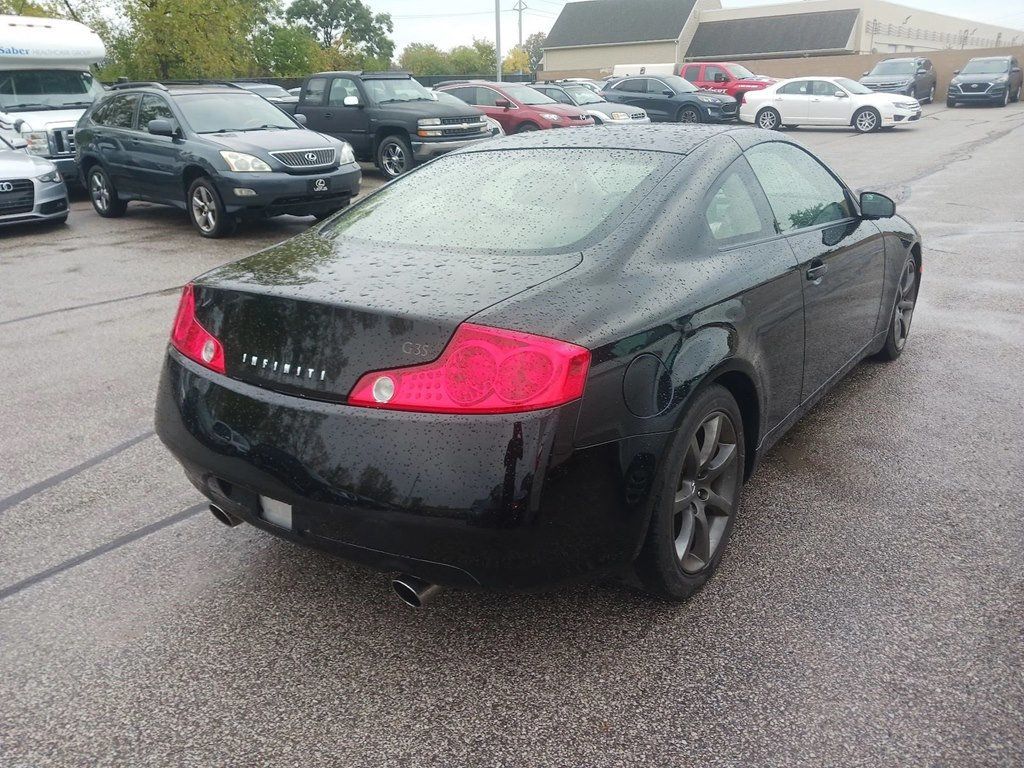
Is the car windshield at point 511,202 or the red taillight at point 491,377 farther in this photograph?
the car windshield at point 511,202

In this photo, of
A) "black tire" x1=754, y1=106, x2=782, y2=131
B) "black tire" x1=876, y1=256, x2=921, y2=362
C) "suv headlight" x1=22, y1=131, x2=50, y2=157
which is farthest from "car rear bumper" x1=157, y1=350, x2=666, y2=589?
"black tire" x1=754, y1=106, x2=782, y2=131

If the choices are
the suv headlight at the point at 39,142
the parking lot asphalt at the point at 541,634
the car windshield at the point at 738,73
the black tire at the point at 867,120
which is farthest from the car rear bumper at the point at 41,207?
the car windshield at the point at 738,73

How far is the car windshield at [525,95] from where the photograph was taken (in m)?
19.9

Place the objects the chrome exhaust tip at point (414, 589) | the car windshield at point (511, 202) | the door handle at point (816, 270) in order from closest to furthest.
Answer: the chrome exhaust tip at point (414, 589)
the car windshield at point (511, 202)
the door handle at point (816, 270)

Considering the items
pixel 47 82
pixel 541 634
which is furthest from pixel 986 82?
pixel 541 634

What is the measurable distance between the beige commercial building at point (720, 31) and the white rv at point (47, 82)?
54.6m

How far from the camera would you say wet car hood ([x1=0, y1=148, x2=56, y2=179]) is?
10.7 m

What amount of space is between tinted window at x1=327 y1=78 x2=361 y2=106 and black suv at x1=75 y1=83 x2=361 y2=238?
4220 mm

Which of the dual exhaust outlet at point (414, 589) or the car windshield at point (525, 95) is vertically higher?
the car windshield at point (525, 95)

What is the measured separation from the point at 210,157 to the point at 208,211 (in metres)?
0.66

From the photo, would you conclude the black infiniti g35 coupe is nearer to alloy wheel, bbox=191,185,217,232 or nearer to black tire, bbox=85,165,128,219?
alloy wheel, bbox=191,185,217,232

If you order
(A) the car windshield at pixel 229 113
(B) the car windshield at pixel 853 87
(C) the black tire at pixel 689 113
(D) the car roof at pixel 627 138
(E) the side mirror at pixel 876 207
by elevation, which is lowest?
(C) the black tire at pixel 689 113

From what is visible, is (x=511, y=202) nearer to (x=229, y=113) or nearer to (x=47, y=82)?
(x=229, y=113)

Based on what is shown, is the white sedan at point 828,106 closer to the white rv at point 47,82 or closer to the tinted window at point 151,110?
the white rv at point 47,82
